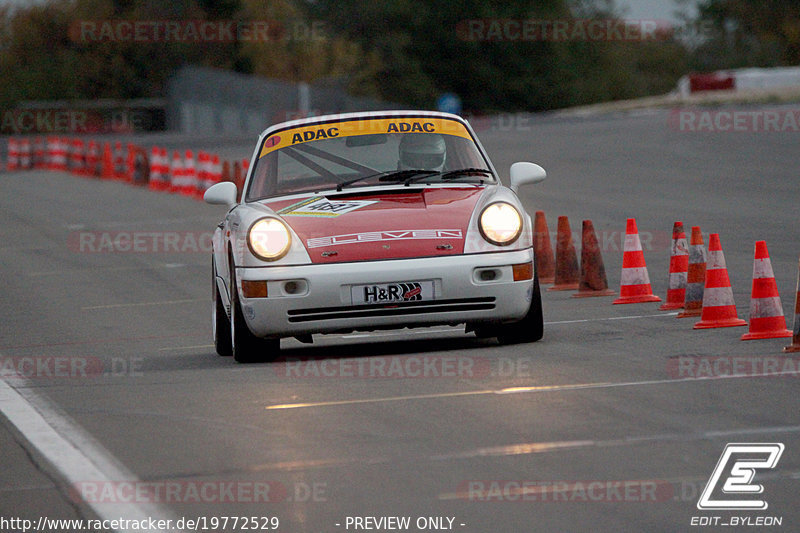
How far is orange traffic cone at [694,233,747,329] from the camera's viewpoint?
10102 mm

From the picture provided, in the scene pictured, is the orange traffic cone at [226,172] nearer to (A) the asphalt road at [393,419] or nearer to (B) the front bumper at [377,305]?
(A) the asphalt road at [393,419]

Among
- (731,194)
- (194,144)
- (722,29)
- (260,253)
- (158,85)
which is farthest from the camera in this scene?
(722,29)

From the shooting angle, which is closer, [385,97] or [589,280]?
[589,280]

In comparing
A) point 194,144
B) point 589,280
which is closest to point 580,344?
point 589,280

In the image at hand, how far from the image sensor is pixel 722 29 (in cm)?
11594

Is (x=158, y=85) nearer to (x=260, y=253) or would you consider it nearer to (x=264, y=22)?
(x=264, y=22)

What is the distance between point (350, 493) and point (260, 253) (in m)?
3.52
